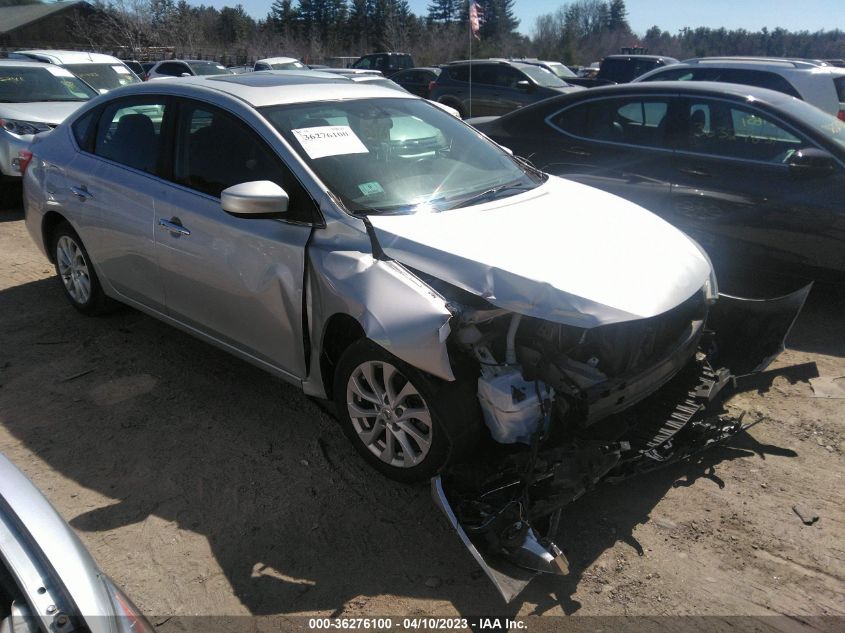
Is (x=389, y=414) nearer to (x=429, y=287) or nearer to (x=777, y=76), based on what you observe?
(x=429, y=287)

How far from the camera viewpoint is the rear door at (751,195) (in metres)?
4.92

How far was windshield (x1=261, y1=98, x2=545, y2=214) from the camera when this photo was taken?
341 cm

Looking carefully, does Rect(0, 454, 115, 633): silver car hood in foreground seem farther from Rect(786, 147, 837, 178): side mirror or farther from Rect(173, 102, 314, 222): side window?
Rect(786, 147, 837, 178): side mirror

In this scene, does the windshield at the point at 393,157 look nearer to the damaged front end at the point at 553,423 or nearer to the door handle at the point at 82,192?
the damaged front end at the point at 553,423

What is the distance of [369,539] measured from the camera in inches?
115

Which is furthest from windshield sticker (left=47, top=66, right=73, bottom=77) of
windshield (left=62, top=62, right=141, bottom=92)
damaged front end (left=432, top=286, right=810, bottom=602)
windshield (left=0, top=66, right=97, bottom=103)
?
damaged front end (left=432, top=286, right=810, bottom=602)

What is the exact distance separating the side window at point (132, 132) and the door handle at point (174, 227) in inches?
15.8

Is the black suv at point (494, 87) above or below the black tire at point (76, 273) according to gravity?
above

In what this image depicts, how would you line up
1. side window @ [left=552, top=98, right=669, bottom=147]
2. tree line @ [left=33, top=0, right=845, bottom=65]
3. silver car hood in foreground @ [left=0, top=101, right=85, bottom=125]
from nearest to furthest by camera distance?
1. side window @ [left=552, top=98, right=669, bottom=147]
2. silver car hood in foreground @ [left=0, top=101, right=85, bottom=125]
3. tree line @ [left=33, top=0, right=845, bottom=65]

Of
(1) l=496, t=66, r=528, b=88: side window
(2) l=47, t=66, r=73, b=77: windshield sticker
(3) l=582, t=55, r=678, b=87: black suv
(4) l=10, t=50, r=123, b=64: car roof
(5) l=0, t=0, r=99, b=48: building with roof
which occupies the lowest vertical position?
(2) l=47, t=66, r=73, b=77: windshield sticker

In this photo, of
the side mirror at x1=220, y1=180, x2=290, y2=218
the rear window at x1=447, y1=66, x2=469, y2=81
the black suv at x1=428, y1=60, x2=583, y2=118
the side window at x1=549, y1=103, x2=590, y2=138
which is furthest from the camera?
the rear window at x1=447, y1=66, x2=469, y2=81

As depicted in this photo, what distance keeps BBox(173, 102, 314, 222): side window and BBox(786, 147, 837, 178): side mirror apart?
3.71 metres

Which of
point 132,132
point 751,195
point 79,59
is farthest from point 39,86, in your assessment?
point 751,195

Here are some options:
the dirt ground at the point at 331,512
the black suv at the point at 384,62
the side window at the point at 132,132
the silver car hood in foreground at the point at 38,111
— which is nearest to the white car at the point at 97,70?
the silver car hood in foreground at the point at 38,111
